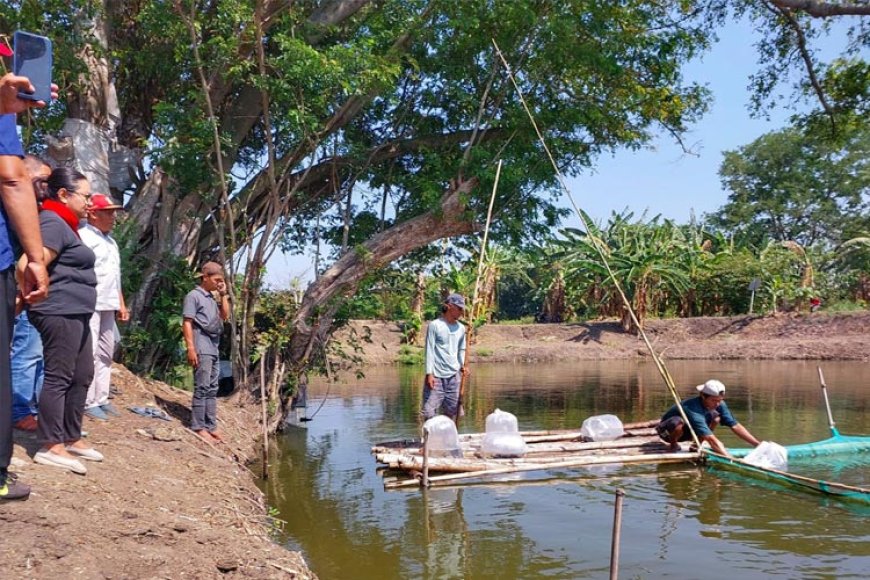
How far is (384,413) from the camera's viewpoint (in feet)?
42.4

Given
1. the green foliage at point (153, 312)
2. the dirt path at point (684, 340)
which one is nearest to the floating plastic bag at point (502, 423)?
the green foliage at point (153, 312)

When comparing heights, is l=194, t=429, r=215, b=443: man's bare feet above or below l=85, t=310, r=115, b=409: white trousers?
below

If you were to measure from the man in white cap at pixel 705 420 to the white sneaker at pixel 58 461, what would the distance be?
5.98 metres

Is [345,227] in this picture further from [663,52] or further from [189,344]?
[663,52]

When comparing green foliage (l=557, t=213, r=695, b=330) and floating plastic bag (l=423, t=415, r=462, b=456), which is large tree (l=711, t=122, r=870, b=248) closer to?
green foliage (l=557, t=213, r=695, b=330)

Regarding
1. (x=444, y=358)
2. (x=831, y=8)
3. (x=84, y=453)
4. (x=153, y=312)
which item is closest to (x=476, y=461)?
(x=444, y=358)

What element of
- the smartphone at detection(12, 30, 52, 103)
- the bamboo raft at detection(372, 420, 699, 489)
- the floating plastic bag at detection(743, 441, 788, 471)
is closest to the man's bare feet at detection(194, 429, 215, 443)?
the bamboo raft at detection(372, 420, 699, 489)

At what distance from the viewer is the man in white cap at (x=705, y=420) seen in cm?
800

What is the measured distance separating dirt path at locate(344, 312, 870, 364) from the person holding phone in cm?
2051

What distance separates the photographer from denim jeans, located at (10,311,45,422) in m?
4.85

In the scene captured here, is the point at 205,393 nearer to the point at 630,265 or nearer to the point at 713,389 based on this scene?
the point at 713,389

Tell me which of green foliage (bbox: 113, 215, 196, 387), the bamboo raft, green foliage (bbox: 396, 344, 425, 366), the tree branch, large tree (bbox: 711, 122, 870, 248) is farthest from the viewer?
large tree (bbox: 711, 122, 870, 248)

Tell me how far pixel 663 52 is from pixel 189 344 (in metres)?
7.50

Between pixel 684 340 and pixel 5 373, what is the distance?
25517mm
